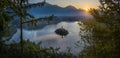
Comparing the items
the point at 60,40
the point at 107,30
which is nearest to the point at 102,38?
the point at 107,30

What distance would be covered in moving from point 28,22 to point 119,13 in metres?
3.61

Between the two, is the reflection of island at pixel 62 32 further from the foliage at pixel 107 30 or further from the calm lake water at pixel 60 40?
the foliage at pixel 107 30

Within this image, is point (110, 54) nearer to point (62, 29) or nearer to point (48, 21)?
point (48, 21)

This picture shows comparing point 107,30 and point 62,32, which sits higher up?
point 107,30

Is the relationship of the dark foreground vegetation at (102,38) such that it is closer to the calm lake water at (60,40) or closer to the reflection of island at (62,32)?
the calm lake water at (60,40)

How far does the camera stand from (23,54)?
1452cm

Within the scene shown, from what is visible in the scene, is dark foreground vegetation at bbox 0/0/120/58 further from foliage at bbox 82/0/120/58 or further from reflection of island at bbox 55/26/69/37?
reflection of island at bbox 55/26/69/37

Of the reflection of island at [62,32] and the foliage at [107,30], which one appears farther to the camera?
the reflection of island at [62,32]

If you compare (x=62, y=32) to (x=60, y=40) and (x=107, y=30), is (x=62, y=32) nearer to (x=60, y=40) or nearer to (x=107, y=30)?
(x=60, y=40)

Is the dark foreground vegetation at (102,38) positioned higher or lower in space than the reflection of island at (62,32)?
higher

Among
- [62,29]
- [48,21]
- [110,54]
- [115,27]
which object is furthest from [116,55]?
[62,29]

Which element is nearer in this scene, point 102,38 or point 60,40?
point 102,38

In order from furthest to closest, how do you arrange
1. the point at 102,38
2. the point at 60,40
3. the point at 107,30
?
the point at 60,40 → the point at 102,38 → the point at 107,30

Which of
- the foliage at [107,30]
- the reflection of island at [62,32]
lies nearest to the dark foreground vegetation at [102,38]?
the foliage at [107,30]
